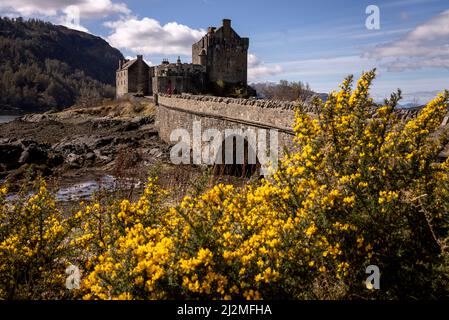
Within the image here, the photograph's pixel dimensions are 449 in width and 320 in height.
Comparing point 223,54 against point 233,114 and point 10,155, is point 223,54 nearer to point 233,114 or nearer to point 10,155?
point 10,155

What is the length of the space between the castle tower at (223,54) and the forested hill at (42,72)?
63.9 ft

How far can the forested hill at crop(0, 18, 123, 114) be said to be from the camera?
103588mm

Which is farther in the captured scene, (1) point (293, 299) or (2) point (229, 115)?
(2) point (229, 115)

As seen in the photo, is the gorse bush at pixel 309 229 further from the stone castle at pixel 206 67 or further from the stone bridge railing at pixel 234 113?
the stone castle at pixel 206 67

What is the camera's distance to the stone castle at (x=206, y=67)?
42.4 metres

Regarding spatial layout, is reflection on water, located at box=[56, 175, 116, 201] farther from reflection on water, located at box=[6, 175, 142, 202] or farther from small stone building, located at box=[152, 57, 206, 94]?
small stone building, located at box=[152, 57, 206, 94]

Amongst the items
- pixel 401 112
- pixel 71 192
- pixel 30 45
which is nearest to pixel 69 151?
pixel 71 192

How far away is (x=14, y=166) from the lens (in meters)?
20.0

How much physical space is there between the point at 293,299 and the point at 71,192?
45.6 ft

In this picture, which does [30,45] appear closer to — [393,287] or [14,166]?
[14,166]

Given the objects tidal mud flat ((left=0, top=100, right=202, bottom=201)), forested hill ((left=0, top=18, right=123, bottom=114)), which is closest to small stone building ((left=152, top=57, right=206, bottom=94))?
tidal mud flat ((left=0, top=100, right=202, bottom=201))

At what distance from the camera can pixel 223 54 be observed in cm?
4781

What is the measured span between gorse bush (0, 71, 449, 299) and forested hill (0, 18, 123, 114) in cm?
5593

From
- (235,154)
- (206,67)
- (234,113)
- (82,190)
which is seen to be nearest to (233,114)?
(234,113)
